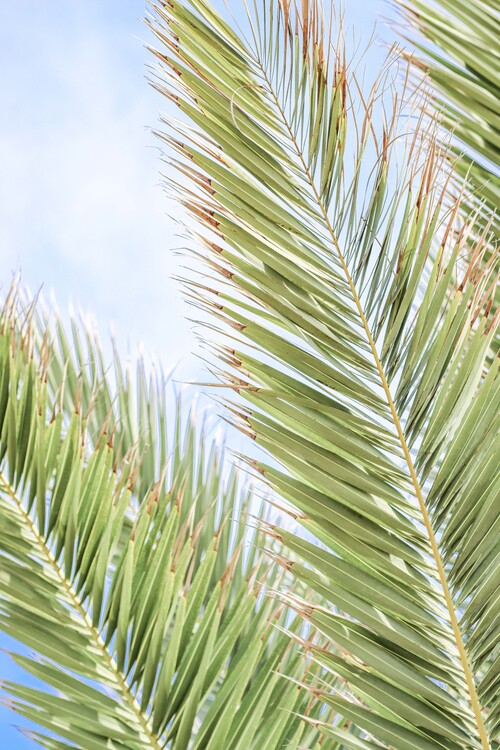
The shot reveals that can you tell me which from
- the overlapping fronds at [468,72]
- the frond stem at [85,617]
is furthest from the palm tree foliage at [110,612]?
the overlapping fronds at [468,72]

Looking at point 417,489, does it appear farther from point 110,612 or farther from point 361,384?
point 110,612

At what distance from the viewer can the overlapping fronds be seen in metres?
1.71

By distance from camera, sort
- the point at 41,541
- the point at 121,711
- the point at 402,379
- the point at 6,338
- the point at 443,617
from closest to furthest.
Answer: the point at 443,617 < the point at 402,379 < the point at 121,711 < the point at 41,541 < the point at 6,338

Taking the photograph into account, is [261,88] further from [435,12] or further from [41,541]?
[41,541]

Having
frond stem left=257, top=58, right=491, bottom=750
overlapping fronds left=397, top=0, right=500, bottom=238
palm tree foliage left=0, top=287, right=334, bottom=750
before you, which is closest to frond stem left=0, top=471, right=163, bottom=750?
palm tree foliage left=0, top=287, right=334, bottom=750

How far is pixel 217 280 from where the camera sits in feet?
4.17

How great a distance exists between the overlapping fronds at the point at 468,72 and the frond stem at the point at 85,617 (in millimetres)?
1041

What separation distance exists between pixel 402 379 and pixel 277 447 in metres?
0.22

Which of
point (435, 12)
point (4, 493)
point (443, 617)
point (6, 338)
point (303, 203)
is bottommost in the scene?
point (4, 493)

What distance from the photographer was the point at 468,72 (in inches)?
69.5

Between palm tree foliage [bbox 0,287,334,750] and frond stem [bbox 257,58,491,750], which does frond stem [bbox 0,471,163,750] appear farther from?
frond stem [bbox 257,58,491,750]

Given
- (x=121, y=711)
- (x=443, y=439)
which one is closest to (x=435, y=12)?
(x=443, y=439)

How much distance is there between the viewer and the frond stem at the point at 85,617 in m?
1.40

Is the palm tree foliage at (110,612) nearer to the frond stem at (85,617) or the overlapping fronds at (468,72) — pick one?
the frond stem at (85,617)
